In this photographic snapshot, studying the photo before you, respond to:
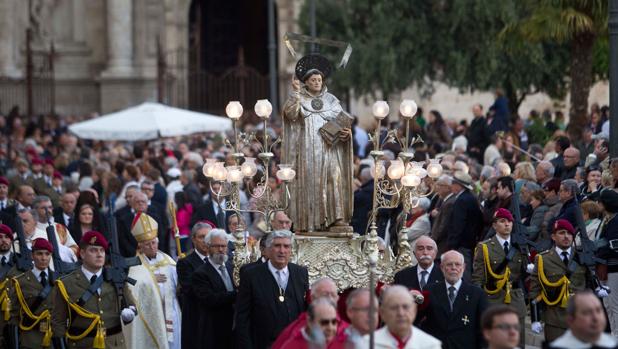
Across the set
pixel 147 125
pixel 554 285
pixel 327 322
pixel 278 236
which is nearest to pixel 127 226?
pixel 278 236

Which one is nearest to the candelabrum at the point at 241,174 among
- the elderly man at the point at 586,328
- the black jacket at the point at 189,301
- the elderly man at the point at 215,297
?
the elderly man at the point at 215,297

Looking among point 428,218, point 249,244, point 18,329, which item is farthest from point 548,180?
point 18,329

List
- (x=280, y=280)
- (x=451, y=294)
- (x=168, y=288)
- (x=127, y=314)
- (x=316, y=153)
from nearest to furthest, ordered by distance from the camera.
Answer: (x=451, y=294)
(x=280, y=280)
(x=127, y=314)
(x=316, y=153)
(x=168, y=288)

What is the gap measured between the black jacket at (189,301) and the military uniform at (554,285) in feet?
9.20

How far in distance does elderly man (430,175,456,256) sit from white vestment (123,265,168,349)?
3246 millimetres

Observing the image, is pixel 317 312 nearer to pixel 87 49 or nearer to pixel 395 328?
pixel 395 328

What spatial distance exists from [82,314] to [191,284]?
3.53 ft

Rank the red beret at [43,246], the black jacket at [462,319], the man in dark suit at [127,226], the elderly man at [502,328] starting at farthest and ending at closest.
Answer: the man in dark suit at [127,226] → the red beret at [43,246] → the black jacket at [462,319] → the elderly man at [502,328]

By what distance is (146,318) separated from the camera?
1595cm

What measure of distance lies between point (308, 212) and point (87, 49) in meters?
32.1

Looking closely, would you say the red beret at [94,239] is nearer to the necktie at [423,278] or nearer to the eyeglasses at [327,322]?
the necktie at [423,278]

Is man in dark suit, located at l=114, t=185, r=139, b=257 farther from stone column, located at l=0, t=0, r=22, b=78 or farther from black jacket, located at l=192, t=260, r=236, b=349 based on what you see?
stone column, located at l=0, t=0, r=22, b=78

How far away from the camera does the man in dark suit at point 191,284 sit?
15.3m

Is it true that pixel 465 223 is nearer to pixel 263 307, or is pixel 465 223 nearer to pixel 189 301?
pixel 189 301
